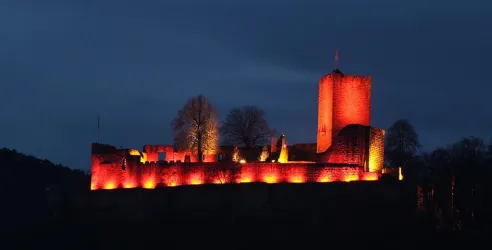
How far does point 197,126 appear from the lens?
51812 mm

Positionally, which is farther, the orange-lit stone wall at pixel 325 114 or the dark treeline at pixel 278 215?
the orange-lit stone wall at pixel 325 114

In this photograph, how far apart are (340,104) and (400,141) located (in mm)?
15649

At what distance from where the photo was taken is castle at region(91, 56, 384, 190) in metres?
41.1

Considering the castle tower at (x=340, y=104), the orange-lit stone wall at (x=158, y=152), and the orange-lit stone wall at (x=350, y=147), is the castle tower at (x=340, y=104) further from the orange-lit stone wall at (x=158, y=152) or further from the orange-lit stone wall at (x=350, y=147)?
the orange-lit stone wall at (x=158, y=152)

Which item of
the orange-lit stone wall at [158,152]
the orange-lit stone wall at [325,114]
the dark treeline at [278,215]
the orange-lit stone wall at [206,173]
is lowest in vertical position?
the dark treeline at [278,215]

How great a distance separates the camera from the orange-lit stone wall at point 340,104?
47.0 m

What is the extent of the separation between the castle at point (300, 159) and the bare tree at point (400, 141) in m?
13.1

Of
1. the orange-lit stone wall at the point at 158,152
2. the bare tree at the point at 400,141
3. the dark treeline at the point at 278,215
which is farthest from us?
the bare tree at the point at 400,141

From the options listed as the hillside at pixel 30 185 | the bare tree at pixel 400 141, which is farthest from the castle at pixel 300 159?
the bare tree at pixel 400 141

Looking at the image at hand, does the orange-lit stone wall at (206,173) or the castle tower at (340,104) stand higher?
the castle tower at (340,104)

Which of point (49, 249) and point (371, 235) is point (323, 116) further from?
point (49, 249)

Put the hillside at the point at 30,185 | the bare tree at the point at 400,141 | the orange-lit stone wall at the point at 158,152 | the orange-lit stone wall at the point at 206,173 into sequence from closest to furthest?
the orange-lit stone wall at the point at 206,173 < the orange-lit stone wall at the point at 158,152 < the hillside at the point at 30,185 < the bare tree at the point at 400,141

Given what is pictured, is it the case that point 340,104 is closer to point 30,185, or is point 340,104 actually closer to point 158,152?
point 158,152

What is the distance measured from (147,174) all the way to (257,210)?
21.0 ft
